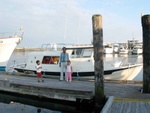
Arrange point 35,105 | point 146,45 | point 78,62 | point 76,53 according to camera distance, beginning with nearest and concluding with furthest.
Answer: point 146,45 → point 35,105 → point 78,62 → point 76,53

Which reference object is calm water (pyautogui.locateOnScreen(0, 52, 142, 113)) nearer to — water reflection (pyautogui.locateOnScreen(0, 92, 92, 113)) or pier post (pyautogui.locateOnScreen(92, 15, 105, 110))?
water reflection (pyautogui.locateOnScreen(0, 92, 92, 113))

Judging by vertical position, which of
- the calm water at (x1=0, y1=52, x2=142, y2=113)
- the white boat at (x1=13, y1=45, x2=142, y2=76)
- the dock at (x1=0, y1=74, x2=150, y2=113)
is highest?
the white boat at (x1=13, y1=45, x2=142, y2=76)

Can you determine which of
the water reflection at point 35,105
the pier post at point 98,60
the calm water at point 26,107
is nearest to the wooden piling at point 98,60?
the pier post at point 98,60

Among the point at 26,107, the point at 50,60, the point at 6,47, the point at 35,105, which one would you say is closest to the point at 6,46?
the point at 6,47

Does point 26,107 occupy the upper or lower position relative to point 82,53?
lower

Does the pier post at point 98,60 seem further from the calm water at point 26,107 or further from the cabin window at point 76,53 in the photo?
the cabin window at point 76,53

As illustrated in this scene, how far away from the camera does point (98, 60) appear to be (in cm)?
923

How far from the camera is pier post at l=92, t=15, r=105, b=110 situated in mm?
9023

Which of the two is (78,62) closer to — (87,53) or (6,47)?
(87,53)

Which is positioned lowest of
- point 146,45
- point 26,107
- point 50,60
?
point 26,107

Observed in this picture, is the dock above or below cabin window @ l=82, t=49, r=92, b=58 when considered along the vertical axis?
below

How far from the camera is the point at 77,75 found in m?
17.5

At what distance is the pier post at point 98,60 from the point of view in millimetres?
9023

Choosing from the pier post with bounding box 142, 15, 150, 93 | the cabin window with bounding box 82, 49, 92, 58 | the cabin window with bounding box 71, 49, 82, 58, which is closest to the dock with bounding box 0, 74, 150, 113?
the pier post with bounding box 142, 15, 150, 93
